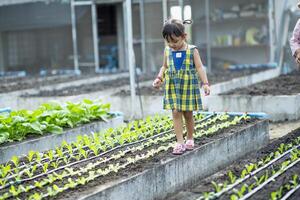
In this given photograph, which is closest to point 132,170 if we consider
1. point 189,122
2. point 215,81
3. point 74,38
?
point 189,122

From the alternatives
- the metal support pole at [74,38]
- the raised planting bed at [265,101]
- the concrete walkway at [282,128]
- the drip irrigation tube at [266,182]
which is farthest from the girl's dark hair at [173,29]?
the metal support pole at [74,38]

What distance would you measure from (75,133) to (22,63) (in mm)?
11879

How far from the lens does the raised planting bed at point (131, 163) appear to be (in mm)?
4816

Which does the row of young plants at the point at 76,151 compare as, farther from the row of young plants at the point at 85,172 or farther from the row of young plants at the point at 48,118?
the row of young plants at the point at 48,118

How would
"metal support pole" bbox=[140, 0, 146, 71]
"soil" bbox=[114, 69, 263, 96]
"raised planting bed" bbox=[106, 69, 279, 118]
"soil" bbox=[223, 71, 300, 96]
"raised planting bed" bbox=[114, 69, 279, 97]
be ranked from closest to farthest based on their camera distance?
"soil" bbox=[223, 71, 300, 96], "raised planting bed" bbox=[106, 69, 279, 118], "soil" bbox=[114, 69, 263, 96], "raised planting bed" bbox=[114, 69, 279, 97], "metal support pole" bbox=[140, 0, 146, 71]

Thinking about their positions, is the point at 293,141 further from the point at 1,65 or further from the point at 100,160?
the point at 1,65

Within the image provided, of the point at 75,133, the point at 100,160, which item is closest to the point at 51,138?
the point at 75,133

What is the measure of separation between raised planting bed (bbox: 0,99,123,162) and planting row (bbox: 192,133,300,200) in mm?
2468

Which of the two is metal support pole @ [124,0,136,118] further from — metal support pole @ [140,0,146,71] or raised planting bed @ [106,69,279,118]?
metal support pole @ [140,0,146,71]

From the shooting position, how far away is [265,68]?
1501cm

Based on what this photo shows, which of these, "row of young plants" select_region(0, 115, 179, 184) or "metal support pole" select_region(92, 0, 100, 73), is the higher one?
"metal support pole" select_region(92, 0, 100, 73)

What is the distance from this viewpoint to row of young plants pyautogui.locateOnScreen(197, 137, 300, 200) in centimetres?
458

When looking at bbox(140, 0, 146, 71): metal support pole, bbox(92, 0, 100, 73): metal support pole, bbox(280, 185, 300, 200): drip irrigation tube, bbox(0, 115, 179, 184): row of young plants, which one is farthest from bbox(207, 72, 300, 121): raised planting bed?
bbox(92, 0, 100, 73): metal support pole

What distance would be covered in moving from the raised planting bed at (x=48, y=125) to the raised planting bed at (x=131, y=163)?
0.44 meters
